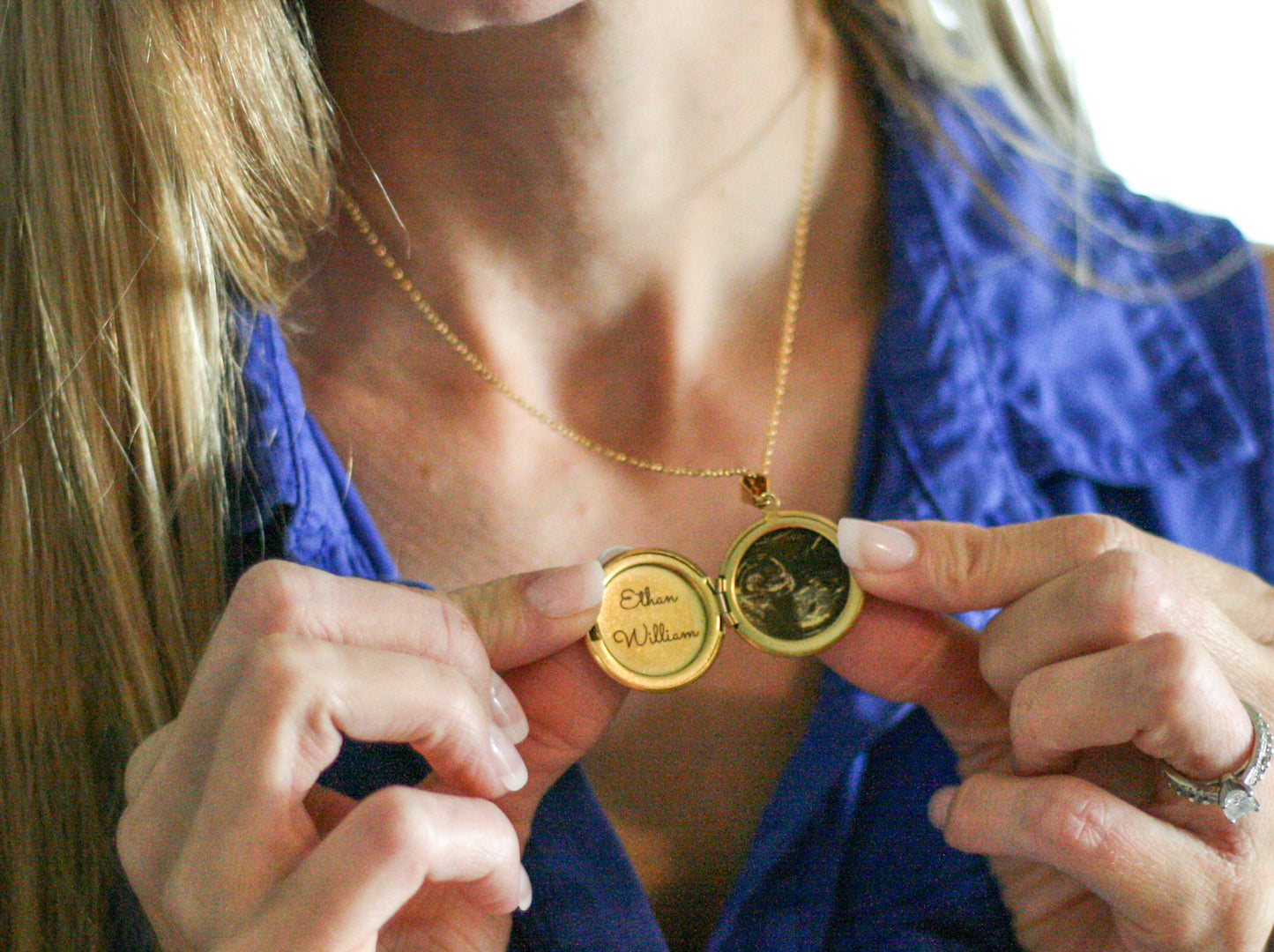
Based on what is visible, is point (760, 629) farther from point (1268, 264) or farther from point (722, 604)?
point (1268, 264)

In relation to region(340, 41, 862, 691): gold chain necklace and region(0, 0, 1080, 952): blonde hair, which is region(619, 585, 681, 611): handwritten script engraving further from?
region(0, 0, 1080, 952): blonde hair

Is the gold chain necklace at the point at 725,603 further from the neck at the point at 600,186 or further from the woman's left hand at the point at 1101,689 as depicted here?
the neck at the point at 600,186

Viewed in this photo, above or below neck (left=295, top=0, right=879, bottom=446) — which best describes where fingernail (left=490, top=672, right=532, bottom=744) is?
below

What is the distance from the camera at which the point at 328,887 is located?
95 centimetres

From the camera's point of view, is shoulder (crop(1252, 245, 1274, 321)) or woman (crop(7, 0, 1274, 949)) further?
shoulder (crop(1252, 245, 1274, 321))

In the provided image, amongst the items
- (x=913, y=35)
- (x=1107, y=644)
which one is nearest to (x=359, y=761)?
(x=1107, y=644)

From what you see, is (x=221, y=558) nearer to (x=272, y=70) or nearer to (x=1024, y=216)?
(x=272, y=70)

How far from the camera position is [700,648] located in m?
1.22

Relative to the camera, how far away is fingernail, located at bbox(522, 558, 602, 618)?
1105 mm

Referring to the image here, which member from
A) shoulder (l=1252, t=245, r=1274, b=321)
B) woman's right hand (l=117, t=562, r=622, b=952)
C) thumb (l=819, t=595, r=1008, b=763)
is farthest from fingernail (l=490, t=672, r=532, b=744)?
shoulder (l=1252, t=245, r=1274, b=321)

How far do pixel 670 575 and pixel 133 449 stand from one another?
2.22 ft

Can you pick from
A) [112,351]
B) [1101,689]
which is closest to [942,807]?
[1101,689]

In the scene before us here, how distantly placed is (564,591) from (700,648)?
191 mm

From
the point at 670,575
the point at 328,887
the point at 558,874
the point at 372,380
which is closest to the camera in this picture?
the point at 328,887
